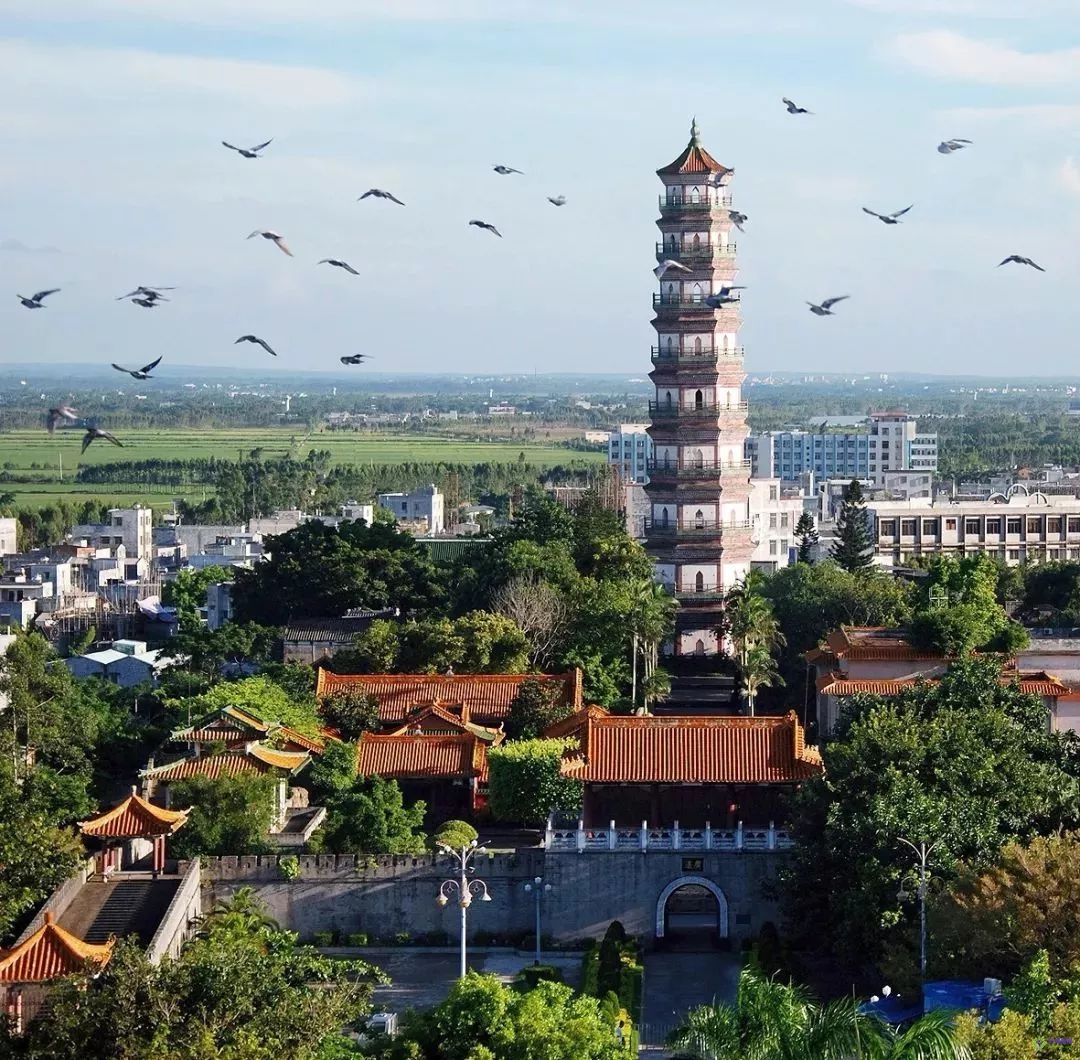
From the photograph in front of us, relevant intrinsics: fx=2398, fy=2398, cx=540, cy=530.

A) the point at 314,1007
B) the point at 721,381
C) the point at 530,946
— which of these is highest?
the point at 721,381

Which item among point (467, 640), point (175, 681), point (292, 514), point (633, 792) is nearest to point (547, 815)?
point (633, 792)

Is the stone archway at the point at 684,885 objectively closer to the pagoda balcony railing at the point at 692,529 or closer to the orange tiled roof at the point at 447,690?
the orange tiled roof at the point at 447,690

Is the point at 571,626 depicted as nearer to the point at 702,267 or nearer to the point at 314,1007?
the point at 702,267

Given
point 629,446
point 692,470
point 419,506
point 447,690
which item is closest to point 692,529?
point 692,470

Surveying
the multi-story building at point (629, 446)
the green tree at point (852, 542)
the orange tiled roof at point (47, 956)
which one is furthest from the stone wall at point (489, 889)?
the multi-story building at point (629, 446)

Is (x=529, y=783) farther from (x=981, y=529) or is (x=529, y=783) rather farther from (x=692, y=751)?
(x=981, y=529)

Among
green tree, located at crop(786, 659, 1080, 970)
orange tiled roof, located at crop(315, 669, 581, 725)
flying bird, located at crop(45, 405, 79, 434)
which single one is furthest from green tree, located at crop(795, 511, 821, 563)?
flying bird, located at crop(45, 405, 79, 434)
